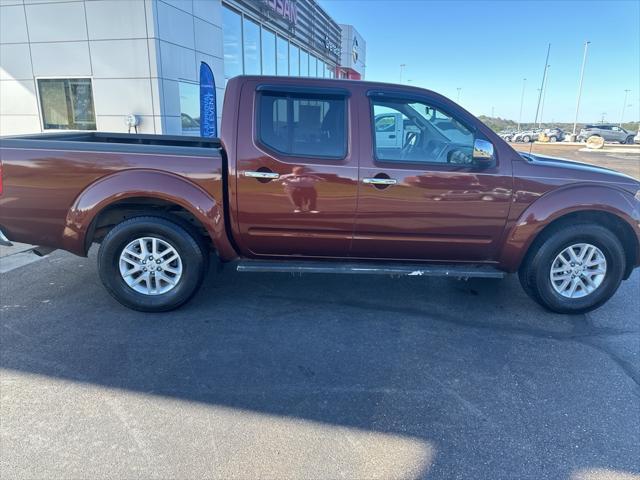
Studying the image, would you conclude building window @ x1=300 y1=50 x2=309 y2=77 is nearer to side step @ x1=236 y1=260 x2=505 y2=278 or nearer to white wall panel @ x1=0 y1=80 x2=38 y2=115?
white wall panel @ x1=0 y1=80 x2=38 y2=115

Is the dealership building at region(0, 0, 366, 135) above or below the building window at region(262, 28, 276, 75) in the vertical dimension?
below

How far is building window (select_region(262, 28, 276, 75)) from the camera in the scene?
53.6ft

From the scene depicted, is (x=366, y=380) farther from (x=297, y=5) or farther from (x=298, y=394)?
(x=297, y=5)

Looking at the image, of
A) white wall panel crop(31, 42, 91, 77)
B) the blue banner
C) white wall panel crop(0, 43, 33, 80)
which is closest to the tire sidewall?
the blue banner

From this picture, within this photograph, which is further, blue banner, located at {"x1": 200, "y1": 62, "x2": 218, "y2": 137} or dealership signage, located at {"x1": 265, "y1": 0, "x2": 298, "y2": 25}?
dealership signage, located at {"x1": 265, "y1": 0, "x2": 298, "y2": 25}

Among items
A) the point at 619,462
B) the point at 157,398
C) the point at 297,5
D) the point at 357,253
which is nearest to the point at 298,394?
the point at 157,398

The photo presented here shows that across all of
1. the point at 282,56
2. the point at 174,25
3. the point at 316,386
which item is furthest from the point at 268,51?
the point at 316,386

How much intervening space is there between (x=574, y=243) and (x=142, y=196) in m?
3.75

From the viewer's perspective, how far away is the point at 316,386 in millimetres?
3012

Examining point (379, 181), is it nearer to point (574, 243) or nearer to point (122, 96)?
point (574, 243)

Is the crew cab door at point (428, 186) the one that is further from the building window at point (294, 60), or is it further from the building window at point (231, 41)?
the building window at point (294, 60)

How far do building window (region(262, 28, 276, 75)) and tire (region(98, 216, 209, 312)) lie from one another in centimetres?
1395

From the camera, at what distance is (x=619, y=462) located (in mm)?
2408

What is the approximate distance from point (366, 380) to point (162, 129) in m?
8.77
